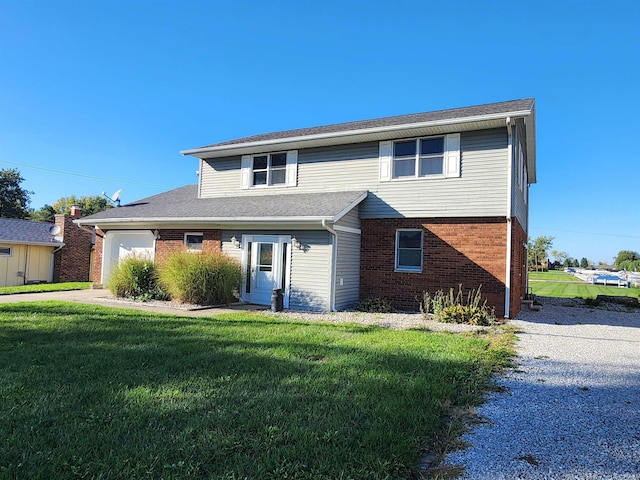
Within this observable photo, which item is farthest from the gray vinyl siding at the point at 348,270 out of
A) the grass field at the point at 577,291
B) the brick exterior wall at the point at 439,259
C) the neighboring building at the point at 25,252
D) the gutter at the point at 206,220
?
the neighboring building at the point at 25,252

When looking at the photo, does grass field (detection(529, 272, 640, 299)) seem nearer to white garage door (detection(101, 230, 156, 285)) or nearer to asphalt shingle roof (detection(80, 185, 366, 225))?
asphalt shingle roof (detection(80, 185, 366, 225))

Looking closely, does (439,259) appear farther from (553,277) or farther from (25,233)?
(553,277)

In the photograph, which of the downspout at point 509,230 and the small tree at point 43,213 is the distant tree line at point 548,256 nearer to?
the downspout at point 509,230

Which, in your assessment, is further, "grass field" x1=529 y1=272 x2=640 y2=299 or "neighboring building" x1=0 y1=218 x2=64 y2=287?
"grass field" x1=529 y1=272 x2=640 y2=299

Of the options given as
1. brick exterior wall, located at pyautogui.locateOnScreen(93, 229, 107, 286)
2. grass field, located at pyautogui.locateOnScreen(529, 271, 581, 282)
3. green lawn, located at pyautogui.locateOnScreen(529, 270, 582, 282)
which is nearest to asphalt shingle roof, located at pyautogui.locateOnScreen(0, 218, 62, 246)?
brick exterior wall, located at pyautogui.locateOnScreen(93, 229, 107, 286)

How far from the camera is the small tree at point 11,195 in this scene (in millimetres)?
43384

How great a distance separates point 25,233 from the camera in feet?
73.9

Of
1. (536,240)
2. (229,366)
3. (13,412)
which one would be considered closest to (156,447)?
(13,412)

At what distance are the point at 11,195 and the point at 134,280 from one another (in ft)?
139

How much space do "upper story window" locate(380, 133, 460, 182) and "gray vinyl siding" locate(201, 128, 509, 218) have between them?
0.21 metres

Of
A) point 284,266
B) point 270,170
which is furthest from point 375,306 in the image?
point 270,170

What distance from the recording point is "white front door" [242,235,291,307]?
12.7 metres

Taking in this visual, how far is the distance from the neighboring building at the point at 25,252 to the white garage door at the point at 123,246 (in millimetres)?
8104

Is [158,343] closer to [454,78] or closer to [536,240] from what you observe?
[454,78]
